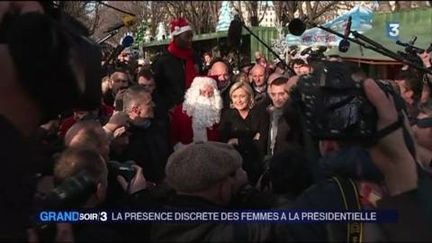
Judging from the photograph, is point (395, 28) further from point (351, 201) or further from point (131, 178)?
point (351, 201)

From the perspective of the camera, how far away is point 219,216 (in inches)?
74.4

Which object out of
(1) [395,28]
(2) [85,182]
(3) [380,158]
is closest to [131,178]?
(2) [85,182]

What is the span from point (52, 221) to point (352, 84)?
77 cm

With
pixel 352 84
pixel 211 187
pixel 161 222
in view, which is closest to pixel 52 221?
pixel 161 222

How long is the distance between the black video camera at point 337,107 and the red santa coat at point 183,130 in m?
3.62

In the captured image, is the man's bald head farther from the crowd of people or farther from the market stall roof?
the market stall roof

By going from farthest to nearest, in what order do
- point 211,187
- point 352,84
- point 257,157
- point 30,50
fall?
point 257,157 → point 211,187 → point 352,84 → point 30,50

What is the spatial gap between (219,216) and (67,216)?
0.43 metres

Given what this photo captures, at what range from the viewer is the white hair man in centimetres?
532

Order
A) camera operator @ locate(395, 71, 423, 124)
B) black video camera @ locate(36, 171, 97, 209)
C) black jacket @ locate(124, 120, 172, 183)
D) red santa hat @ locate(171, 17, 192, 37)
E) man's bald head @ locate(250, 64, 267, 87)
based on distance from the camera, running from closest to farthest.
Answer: black video camera @ locate(36, 171, 97, 209)
black jacket @ locate(124, 120, 172, 183)
camera operator @ locate(395, 71, 423, 124)
red santa hat @ locate(171, 17, 192, 37)
man's bald head @ locate(250, 64, 267, 87)

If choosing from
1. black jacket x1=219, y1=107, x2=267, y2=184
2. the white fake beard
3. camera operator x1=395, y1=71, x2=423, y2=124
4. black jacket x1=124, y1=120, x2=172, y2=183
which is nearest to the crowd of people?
black jacket x1=124, y1=120, x2=172, y2=183

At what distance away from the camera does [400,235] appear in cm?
154

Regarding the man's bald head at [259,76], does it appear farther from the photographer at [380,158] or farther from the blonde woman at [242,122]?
the photographer at [380,158]

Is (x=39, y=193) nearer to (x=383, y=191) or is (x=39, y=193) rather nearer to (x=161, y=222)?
(x=161, y=222)
